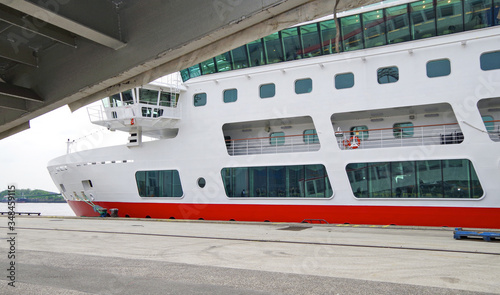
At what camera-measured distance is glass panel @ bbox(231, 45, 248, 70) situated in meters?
19.5

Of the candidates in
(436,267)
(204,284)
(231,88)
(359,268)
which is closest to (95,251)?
(204,284)

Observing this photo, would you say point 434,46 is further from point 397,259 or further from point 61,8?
point 61,8

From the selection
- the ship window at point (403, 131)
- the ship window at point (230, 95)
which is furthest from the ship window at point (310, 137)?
the ship window at point (230, 95)

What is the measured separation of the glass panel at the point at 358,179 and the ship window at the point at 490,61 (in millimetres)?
5959

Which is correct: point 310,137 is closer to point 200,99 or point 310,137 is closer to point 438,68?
point 200,99

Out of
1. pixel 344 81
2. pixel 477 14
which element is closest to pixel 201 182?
pixel 344 81

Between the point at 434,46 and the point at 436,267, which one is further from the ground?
the point at 434,46

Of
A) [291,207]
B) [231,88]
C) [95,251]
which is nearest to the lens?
[95,251]

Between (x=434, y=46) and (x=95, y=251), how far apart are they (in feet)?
47.8

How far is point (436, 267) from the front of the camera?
6.97 m

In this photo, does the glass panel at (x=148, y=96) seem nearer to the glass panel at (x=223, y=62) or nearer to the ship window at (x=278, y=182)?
the glass panel at (x=223, y=62)

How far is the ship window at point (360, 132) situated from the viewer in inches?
708

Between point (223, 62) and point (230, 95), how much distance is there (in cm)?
172

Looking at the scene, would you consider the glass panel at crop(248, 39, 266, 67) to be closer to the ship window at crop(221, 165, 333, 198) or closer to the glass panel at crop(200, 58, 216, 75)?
the glass panel at crop(200, 58, 216, 75)
